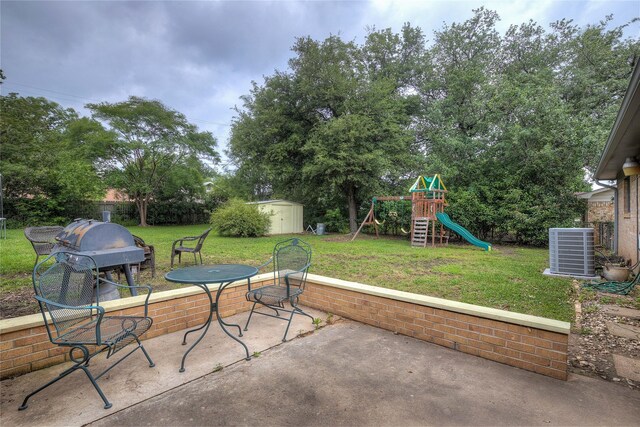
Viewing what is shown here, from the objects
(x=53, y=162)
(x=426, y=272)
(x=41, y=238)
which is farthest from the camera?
(x=53, y=162)

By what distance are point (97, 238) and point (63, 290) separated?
6.02 feet

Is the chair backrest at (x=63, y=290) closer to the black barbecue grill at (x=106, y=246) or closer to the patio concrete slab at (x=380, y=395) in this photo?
the patio concrete slab at (x=380, y=395)

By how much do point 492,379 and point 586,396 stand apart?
524mm

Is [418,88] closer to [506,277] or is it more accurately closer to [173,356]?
[506,277]

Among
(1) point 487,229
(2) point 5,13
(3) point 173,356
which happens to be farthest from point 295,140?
(3) point 173,356

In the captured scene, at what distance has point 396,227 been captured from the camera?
46.7ft

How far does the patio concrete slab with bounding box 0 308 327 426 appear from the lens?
1791 millimetres

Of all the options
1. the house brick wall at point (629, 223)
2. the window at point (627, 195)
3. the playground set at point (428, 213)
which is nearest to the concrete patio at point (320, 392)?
the house brick wall at point (629, 223)

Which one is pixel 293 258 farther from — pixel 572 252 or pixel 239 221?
pixel 239 221

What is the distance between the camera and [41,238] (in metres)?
5.89

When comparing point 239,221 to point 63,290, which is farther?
point 239,221

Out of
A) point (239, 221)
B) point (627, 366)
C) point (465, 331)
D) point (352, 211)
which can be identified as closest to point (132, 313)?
point (465, 331)

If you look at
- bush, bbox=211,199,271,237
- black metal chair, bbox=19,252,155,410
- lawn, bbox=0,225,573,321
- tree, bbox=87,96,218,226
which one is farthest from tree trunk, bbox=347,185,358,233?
black metal chair, bbox=19,252,155,410

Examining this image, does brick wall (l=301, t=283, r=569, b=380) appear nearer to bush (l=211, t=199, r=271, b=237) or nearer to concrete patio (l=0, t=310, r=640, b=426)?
concrete patio (l=0, t=310, r=640, b=426)
